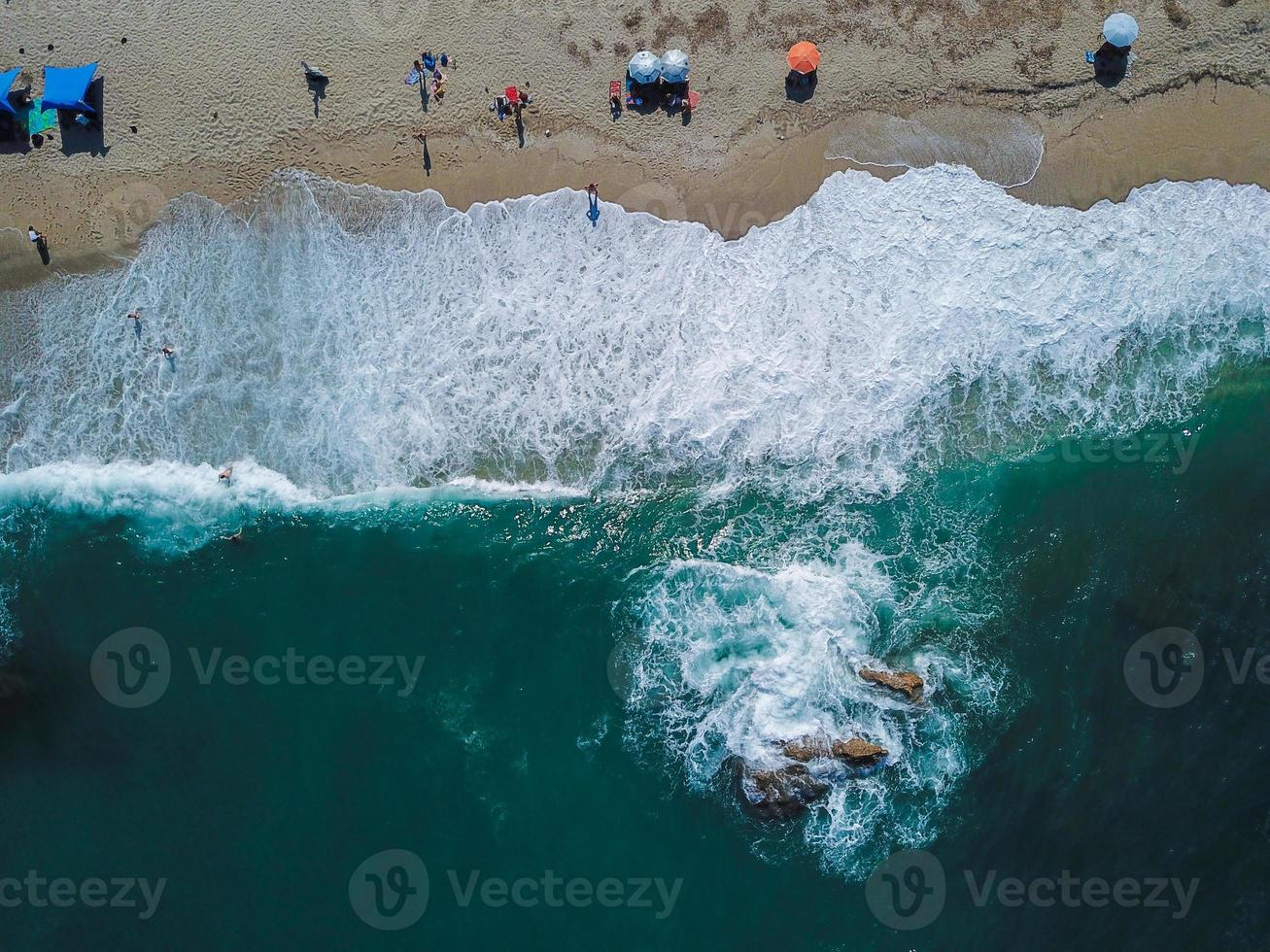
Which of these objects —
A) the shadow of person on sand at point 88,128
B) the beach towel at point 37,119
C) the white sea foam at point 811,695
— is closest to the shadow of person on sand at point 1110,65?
the white sea foam at point 811,695

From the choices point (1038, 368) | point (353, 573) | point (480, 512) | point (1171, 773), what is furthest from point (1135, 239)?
point (353, 573)

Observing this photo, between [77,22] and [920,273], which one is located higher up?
[77,22]

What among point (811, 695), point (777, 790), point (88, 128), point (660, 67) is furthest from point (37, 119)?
point (777, 790)

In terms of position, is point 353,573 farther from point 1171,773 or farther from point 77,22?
point 1171,773

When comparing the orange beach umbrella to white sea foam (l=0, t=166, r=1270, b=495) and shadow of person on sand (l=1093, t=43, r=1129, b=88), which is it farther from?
shadow of person on sand (l=1093, t=43, r=1129, b=88)

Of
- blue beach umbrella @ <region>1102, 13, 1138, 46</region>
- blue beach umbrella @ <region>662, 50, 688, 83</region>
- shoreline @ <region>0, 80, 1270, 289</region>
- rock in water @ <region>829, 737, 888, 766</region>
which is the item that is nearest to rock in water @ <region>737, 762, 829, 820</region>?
rock in water @ <region>829, 737, 888, 766</region>

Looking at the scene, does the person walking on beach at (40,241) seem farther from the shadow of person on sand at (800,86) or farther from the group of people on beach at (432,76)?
the shadow of person on sand at (800,86)

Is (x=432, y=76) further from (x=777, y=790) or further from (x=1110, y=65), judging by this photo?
(x=777, y=790)
